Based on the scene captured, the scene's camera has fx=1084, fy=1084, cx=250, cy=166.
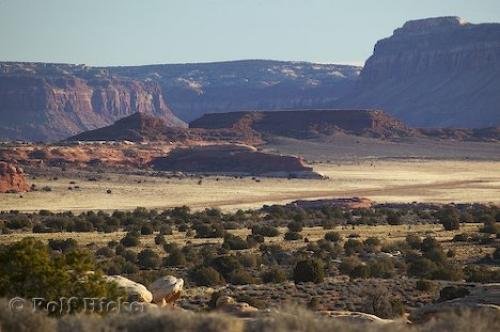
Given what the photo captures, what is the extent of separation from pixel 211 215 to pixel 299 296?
28327mm

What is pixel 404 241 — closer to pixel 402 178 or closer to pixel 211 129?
pixel 402 178

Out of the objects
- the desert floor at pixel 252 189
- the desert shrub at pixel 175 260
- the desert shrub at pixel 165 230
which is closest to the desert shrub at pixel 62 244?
the desert shrub at pixel 175 260

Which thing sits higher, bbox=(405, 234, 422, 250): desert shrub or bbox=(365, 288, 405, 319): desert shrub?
bbox=(365, 288, 405, 319): desert shrub

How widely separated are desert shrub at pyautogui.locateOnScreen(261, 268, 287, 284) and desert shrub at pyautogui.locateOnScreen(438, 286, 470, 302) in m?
4.43

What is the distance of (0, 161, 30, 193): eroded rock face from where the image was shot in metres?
63.5

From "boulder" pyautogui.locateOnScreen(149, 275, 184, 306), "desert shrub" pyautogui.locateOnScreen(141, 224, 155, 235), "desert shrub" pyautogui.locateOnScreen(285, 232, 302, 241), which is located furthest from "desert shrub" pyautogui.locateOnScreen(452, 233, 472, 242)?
"boulder" pyautogui.locateOnScreen(149, 275, 184, 306)

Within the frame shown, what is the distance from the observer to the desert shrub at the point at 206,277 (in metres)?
24.3

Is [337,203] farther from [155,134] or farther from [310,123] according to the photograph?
[310,123]

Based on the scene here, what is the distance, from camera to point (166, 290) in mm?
19781

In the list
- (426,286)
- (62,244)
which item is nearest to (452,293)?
(426,286)

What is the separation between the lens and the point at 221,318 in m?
12.5

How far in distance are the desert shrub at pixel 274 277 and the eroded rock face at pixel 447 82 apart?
142 metres

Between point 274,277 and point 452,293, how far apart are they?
5.08 m

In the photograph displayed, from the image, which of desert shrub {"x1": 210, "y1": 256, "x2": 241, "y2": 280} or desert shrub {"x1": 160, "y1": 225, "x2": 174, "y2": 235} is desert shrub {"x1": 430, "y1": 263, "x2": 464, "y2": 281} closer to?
desert shrub {"x1": 210, "y1": 256, "x2": 241, "y2": 280}
